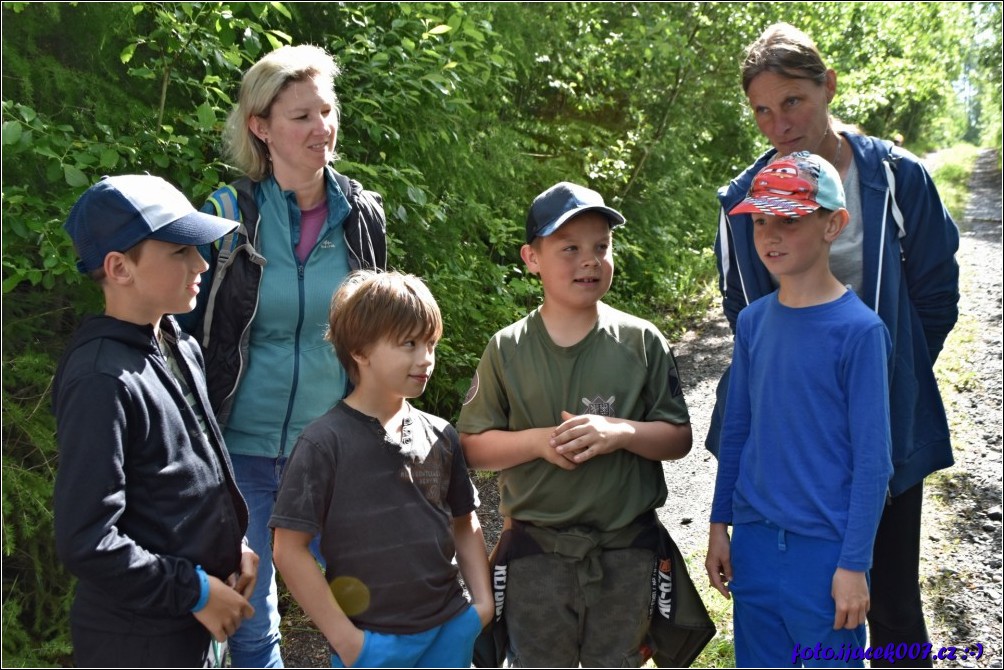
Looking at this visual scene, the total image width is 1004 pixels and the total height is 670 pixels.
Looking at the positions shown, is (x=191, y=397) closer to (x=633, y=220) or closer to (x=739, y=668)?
(x=739, y=668)

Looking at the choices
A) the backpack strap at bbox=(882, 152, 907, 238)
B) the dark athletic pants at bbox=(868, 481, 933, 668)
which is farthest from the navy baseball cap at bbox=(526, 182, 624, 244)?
the dark athletic pants at bbox=(868, 481, 933, 668)

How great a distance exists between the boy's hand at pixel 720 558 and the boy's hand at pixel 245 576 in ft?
4.42

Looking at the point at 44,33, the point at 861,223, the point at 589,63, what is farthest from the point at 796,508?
the point at 589,63

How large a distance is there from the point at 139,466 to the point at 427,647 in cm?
89

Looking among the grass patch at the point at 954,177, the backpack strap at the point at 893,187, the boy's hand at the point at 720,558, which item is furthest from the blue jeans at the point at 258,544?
the grass patch at the point at 954,177

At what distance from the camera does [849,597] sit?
2.35m

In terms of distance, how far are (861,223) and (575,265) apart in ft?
2.94

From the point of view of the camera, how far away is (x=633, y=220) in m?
8.83

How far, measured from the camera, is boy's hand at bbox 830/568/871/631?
2346 mm

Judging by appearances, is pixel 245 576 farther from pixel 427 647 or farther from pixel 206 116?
pixel 206 116

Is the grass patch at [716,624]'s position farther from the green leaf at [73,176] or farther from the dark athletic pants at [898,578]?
the green leaf at [73,176]

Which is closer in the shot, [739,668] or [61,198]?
[739,668]

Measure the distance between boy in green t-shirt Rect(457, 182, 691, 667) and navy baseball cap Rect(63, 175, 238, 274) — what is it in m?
0.99

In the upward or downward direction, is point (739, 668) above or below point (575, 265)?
below
